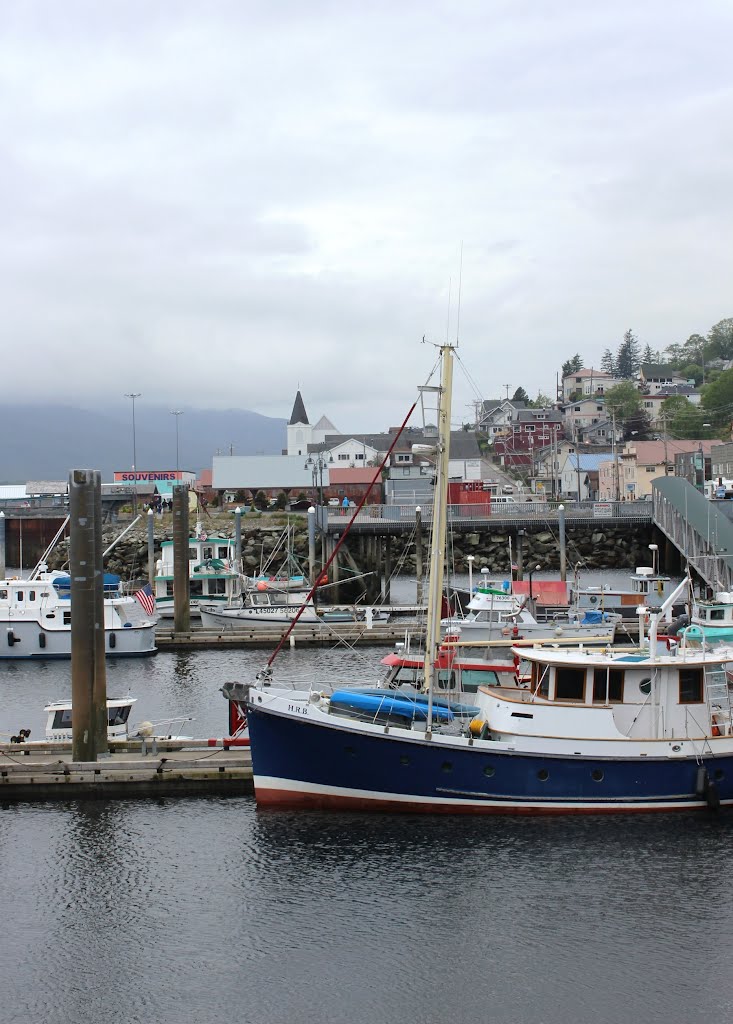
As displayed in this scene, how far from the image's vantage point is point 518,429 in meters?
161

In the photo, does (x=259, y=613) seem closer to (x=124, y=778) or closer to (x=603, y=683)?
(x=124, y=778)

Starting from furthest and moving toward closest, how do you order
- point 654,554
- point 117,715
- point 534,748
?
point 654,554, point 117,715, point 534,748

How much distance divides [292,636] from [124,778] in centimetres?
2586

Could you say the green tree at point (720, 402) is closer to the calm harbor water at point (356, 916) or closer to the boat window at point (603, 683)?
the boat window at point (603, 683)

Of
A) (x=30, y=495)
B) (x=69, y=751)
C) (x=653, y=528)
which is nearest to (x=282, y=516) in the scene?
(x=653, y=528)

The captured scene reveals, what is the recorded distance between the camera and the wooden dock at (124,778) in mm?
26125

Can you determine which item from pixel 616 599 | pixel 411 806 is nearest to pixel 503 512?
pixel 616 599

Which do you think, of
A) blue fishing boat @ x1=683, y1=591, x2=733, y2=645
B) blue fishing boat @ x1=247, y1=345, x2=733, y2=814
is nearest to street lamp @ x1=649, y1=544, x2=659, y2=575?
blue fishing boat @ x1=683, y1=591, x2=733, y2=645

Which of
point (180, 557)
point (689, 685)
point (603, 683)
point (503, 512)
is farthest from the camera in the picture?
point (503, 512)

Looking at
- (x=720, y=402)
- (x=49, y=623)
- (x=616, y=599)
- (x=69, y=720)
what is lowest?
(x=69, y=720)

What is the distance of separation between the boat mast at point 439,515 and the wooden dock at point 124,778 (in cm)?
518

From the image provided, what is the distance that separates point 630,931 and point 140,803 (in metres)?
11.5

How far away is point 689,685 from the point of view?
2541 cm

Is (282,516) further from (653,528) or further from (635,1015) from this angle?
(635,1015)
